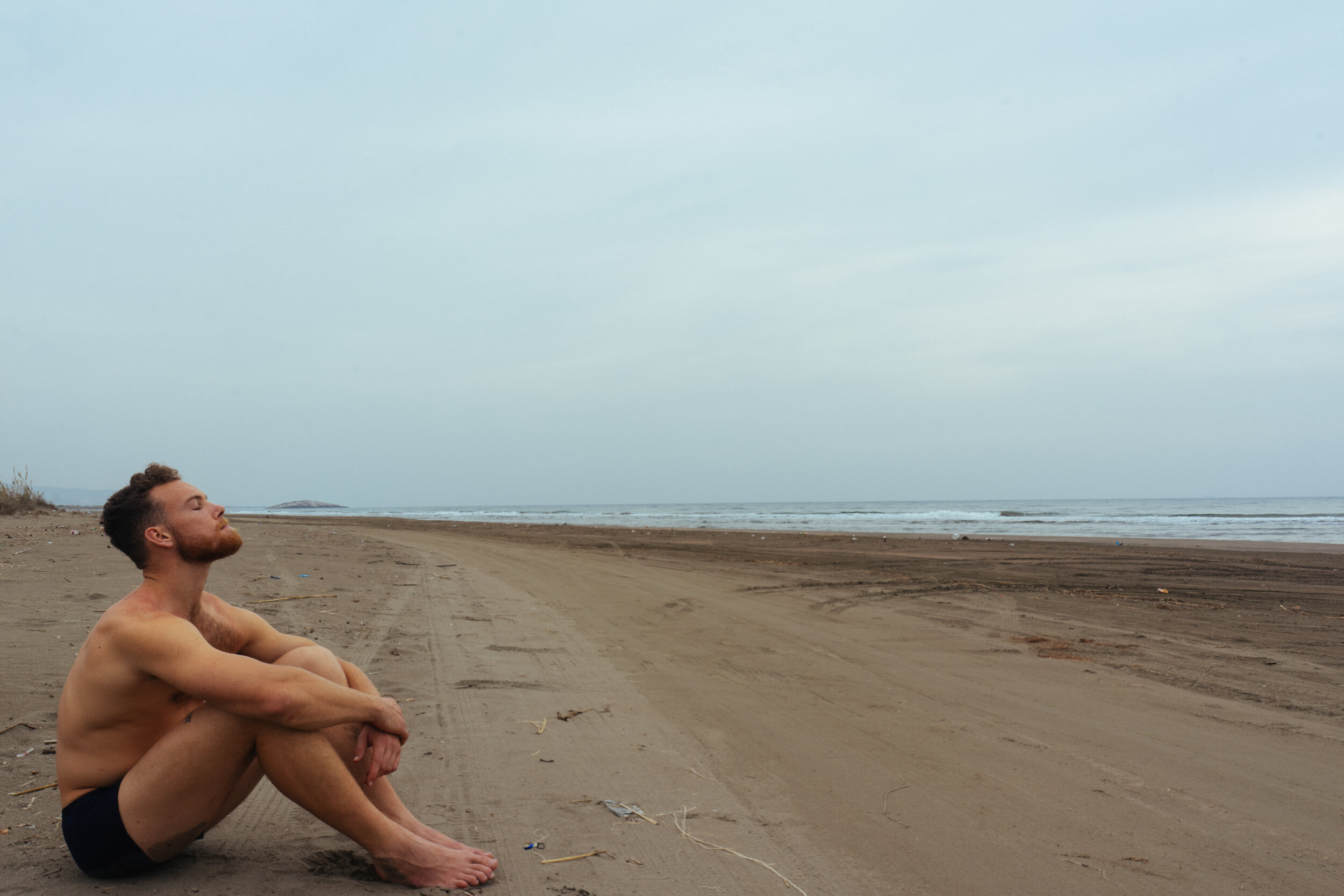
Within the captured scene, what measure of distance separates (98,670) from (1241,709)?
5.85 meters

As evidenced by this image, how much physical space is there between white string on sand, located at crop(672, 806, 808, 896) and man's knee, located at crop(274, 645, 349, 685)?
1.41 meters

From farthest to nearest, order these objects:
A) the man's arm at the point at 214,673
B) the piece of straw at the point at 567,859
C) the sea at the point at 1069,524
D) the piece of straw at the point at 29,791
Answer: the sea at the point at 1069,524 < the piece of straw at the point at 29,791 < the piece of straw at the point at 567,859 < the man's arm at the point at 214,673

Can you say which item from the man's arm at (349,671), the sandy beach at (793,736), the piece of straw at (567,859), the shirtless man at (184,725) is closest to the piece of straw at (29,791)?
the sandy beach at (793,736)

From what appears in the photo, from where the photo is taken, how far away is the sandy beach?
270 cm

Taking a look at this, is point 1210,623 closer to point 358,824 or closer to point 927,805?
point 927,805

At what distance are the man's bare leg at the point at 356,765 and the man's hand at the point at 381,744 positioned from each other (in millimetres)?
24

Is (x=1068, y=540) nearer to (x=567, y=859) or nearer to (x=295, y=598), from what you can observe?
(x=295, y=598)

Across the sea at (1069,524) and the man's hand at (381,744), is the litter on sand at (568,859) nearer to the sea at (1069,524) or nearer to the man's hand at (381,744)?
the man's hand at (381,744)

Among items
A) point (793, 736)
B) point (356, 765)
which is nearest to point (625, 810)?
point (356, 765)

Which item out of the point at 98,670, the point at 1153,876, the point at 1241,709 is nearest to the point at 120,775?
the point at 98,670

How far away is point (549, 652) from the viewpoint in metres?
6.09

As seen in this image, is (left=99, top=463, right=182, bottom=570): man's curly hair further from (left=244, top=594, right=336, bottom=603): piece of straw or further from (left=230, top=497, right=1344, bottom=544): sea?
(left=230, top=497, right=1344, bottom=544): sea

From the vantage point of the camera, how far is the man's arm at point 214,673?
205cm

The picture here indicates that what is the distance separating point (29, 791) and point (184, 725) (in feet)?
5.46
